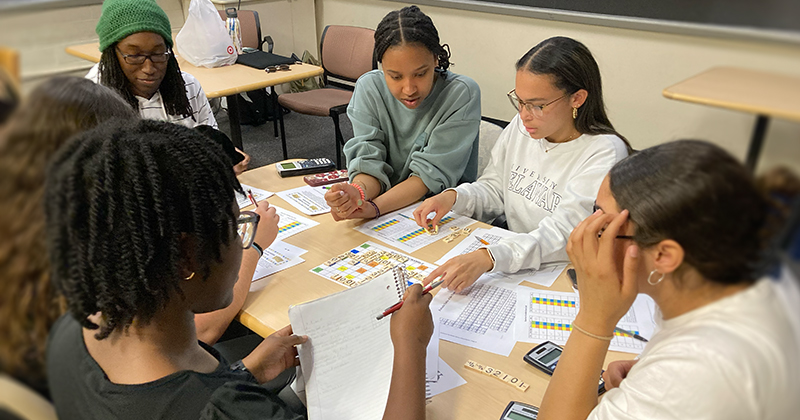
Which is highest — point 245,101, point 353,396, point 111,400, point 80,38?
point 80,38

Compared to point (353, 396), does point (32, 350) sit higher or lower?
higher

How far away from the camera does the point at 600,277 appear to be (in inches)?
30.6

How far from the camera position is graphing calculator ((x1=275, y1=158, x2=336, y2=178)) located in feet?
6.48

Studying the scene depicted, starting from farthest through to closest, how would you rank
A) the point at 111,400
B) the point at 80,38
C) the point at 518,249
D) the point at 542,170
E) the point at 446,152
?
1. the point at 446,152
2. the point at 542,170
3. the point at 518,249
4. the point at 111,400
5. the point at 80,38

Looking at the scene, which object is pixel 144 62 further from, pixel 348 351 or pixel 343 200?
pixel 348 351

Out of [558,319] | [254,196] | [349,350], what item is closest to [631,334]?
[558,319]

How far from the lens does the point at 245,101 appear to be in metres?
4.67

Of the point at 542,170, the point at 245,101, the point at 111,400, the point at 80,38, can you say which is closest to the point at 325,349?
the point at 111,400

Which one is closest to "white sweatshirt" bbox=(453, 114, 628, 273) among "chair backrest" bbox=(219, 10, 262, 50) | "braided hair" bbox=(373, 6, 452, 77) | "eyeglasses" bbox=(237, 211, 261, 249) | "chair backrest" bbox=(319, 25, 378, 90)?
"braided hair" bbox=(373, 6, 452, 77)

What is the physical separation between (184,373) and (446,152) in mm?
1287

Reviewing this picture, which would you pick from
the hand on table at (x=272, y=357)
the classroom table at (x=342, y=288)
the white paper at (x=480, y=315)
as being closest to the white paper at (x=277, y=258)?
the classroom table at (x=342, y=288)

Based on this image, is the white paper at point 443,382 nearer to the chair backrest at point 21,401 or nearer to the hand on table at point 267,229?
the hand on table at point 267,229

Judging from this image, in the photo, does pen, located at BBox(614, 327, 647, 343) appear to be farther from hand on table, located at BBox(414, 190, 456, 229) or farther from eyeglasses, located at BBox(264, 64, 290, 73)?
eyeglasses, located at BBox(264, 64, 290, 73)

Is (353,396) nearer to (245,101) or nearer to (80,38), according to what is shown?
(80,38)
